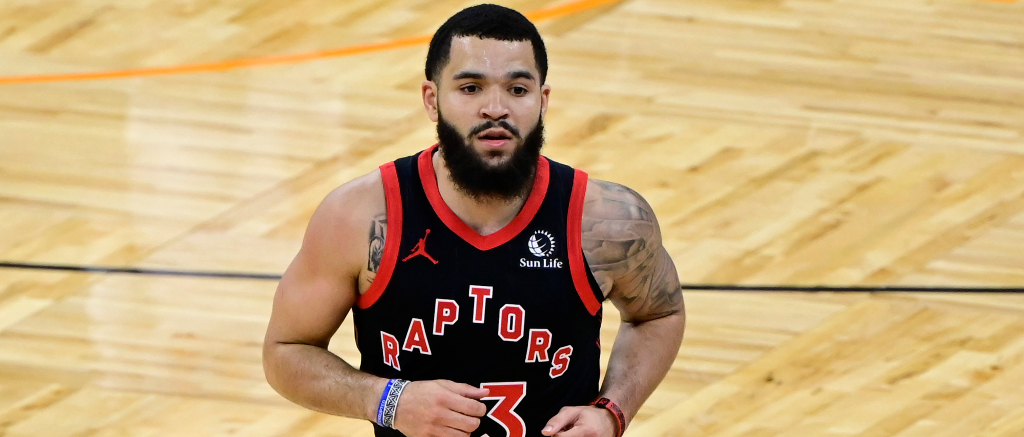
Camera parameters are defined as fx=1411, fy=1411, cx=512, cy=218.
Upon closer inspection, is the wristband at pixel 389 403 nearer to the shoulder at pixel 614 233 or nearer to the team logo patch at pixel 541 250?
the team logo patch at pixel 541 250

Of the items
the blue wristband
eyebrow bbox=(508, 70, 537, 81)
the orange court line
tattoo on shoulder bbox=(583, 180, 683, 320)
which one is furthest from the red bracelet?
the orange court line

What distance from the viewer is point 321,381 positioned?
8.92ft

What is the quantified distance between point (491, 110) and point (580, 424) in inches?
24.1

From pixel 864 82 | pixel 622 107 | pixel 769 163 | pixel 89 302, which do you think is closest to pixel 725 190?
pixel 769 163

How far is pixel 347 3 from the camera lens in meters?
7.32

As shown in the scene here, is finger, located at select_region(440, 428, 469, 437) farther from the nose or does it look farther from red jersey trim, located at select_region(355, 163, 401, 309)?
the nose

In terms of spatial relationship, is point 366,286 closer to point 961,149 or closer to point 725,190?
point 725,190

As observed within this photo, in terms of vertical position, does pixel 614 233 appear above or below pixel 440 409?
above

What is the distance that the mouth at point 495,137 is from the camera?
2.51 metres

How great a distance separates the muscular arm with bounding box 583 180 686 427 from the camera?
2732 mm

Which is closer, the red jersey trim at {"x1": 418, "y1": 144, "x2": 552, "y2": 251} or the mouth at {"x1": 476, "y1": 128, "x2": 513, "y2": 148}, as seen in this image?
the mouth at {"x1": 476, "y1": 128, "x2": 513, "y2": 148}

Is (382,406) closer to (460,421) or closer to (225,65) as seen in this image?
(460,421)

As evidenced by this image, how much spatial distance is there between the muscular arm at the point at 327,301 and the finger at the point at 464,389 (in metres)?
0.17

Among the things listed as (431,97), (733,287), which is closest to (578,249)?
(431,97)
